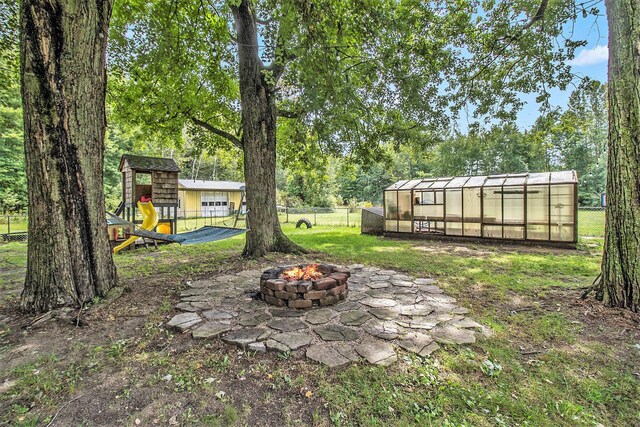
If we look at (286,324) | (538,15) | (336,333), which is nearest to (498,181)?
(538,15)

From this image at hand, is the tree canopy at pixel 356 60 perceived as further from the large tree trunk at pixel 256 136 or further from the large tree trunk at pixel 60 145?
the large tree trunk at pixel 60 145

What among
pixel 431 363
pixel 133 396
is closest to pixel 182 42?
pixel 133 396

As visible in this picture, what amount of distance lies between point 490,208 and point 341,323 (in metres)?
7.45

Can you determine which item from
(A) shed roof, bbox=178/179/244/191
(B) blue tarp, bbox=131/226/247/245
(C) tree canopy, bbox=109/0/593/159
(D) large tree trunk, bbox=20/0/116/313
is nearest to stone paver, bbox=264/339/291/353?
(D) large tree trunk, bbox=20/0/116/313

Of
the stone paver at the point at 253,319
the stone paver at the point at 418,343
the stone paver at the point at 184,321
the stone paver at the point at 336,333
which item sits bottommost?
the stone paver at the point at 418,343

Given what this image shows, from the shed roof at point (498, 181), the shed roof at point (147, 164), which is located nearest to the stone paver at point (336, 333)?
the shed roof at point (147, 164)

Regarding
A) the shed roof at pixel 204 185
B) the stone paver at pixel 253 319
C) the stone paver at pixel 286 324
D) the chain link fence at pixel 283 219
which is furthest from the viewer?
the shed roof at pixel 204 185

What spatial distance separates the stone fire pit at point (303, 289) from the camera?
3135mm

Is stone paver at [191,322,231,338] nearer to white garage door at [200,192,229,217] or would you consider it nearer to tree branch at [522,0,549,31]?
tree branch at [522,0,549,31]

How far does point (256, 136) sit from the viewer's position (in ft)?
18.8

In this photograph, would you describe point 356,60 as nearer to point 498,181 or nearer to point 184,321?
point 184,321

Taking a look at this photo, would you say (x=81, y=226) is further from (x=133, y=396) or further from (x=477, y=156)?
(x=477, y=156)

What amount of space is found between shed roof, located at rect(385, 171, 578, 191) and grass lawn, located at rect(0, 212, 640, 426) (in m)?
5.63

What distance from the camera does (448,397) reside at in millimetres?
1757
